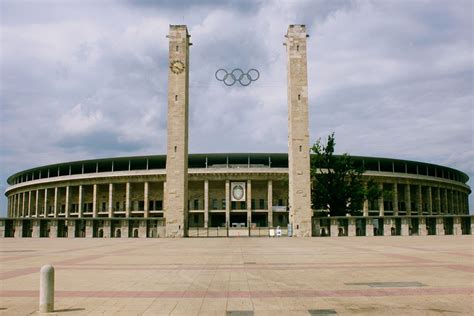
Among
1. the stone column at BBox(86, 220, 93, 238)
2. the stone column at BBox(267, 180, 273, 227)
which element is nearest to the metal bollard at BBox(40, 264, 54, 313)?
the stone column at BBox(86, 220, 93, 238)

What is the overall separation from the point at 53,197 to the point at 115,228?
59995mm

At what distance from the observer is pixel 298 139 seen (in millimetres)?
49719

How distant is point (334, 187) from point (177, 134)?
23.0 meters

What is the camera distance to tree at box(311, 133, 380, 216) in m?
58.9

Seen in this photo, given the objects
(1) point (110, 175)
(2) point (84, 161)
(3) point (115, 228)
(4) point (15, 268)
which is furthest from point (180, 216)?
(2) point (84, 161)

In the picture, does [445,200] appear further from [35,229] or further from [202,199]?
[35,229]

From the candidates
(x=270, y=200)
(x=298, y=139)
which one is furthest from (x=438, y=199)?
(x=298, y=139)

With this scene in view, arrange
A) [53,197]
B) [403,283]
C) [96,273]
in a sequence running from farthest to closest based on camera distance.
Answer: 1. [53,197]
2. [96,273]
3. [403,283]

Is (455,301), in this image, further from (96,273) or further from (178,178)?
(178,178)

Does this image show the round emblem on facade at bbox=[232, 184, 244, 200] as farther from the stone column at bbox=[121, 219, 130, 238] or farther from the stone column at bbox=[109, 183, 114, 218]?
the stone column at bbox=[109, 183, 114, 218]

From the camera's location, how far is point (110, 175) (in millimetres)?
89688

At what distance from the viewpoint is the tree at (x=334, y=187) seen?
58875 mm

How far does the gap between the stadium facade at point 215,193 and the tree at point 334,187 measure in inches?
186

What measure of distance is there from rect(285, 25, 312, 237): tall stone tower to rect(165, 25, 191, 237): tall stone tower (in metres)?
12.0
